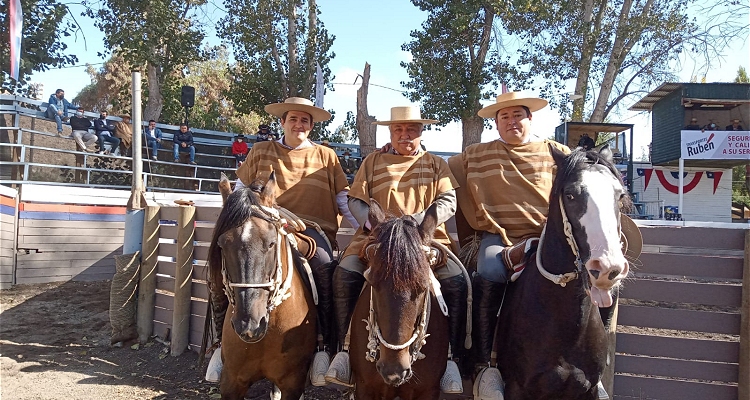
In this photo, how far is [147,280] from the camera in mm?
6230

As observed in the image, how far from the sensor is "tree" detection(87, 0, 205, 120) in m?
16.9

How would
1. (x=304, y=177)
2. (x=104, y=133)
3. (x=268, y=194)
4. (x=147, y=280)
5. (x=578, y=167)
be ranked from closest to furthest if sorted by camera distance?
(x=578, y=167), (x=268, y=194), (x=304, y=177), (x=147, y=280), (x=104, y=133)

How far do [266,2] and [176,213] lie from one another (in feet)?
45.9

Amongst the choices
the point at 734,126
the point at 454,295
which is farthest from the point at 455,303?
the point at 734,126

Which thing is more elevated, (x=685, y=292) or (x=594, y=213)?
(x=594, y=213)

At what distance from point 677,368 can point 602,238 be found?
2.21m

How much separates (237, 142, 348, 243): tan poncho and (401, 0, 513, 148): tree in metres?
13.9

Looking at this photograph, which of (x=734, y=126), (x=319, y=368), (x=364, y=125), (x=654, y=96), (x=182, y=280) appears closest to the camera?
(x=319, y=368)

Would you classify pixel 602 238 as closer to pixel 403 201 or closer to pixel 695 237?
pixel 403 201

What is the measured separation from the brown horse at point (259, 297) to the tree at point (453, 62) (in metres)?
15.1

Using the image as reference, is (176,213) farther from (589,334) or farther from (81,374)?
(589,334)

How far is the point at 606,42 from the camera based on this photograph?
19.2 metres

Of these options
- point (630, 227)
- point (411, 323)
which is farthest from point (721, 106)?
point (411, 323)

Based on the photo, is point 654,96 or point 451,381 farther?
point 654,96
